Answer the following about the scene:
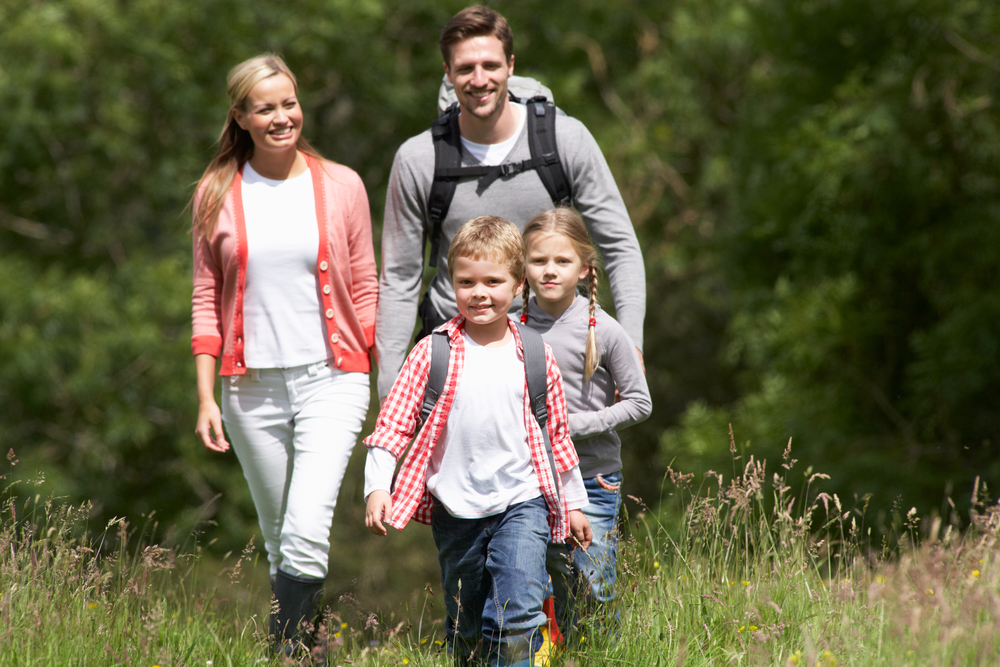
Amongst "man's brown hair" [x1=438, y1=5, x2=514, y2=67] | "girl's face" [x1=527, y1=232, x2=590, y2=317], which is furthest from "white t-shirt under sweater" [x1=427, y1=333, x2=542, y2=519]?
"man's brown hair" [x1=438, y1=5, x2=514, y2=67]

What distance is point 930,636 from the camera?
2.16 metres

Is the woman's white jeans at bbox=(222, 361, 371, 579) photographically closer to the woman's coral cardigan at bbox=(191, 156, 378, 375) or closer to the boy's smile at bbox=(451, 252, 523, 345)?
the woman's coral cardigan at bbox=(191, 156, 378, 375)

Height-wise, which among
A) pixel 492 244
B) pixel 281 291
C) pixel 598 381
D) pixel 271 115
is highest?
pixel 271 115

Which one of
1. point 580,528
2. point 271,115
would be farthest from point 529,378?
point 271,115

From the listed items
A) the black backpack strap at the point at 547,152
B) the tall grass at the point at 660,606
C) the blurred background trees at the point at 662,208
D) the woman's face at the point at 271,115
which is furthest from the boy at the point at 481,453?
the blurred background trees at the point at 662,208

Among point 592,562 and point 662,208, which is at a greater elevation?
point 662,208

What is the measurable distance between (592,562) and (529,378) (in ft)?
1.89

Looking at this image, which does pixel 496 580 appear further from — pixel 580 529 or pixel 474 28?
pixel 474 28

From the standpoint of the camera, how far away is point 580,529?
8.84 feet

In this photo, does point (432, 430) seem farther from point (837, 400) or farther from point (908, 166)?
point (837, 400)

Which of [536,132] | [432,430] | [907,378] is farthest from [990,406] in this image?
[432,430]

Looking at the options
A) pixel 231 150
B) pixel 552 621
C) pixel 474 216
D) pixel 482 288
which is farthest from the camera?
pixel 231 150

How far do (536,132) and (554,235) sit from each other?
1.39ft

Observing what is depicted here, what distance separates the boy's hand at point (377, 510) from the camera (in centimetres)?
254
